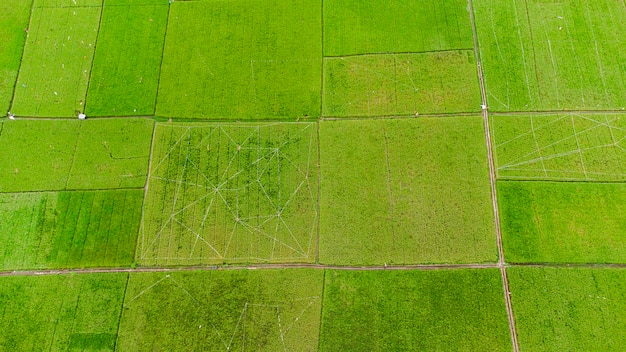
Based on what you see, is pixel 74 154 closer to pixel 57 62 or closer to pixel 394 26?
pixel 57 62

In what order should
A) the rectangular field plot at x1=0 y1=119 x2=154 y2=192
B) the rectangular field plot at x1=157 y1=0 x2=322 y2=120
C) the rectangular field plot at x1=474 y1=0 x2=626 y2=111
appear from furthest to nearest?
the rectangular field plot at x1=157 y1=0 x2=322 y2=120 < the rectangular field plot at x1=474 y1=0 x2=626 y2=111 < the rectangular field plot at x1=0 y1=119 x2=154 y2=192

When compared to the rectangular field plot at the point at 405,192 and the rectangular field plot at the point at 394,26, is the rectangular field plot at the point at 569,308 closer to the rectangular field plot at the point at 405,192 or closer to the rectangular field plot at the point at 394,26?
the rectangular field plot at the point at 405,192

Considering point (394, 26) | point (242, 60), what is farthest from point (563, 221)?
point (242, 60)

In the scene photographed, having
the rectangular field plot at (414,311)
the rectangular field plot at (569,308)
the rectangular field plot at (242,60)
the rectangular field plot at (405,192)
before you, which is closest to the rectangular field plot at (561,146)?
the rectangular field plot at (405,192)

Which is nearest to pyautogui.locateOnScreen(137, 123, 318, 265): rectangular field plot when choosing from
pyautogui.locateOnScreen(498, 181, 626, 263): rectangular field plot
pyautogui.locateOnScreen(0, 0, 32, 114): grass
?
pyautogui.locateOnScreen(0, 0, 32, 114): grass

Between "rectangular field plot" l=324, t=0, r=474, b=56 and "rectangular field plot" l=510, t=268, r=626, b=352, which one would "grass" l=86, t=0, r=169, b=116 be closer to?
"rectangular field plot" l=324, t=0, r=474, b=56

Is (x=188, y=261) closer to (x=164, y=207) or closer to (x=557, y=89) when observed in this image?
(x=164, y=207)

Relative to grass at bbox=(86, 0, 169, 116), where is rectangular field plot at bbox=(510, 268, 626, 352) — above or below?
below
